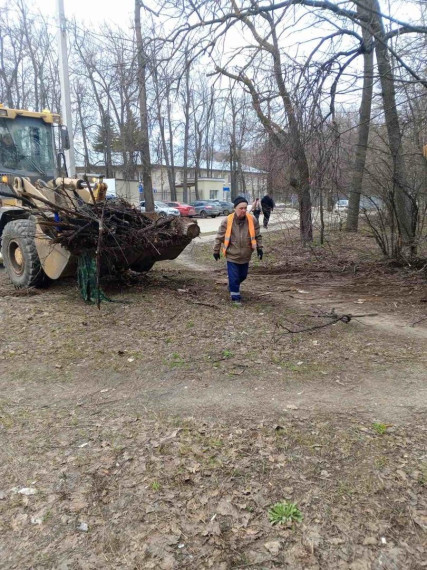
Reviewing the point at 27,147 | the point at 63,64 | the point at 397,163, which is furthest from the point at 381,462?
A: the point at 63,64

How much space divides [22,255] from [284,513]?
6369 millimetres

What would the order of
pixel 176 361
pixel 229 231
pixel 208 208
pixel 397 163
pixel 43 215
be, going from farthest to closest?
pixel 208 208 < pixel 397 163 < pixel 229 231 < pixel 43 215 < pixel 176 361

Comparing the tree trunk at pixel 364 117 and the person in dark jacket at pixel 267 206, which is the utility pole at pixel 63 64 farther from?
the person in dark jacket at pixel 267 206

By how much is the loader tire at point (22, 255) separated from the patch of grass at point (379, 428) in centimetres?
583

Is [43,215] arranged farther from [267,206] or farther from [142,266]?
[267,206]

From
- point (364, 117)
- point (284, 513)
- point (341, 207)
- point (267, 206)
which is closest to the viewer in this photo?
point (284, 513)

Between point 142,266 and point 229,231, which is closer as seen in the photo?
point 229,231

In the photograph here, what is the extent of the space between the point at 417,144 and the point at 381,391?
295 inches

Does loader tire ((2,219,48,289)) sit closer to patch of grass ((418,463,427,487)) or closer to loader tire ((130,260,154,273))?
loader tire ((130,260,154,273))

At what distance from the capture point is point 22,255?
7.38m

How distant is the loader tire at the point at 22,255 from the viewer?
7180mm

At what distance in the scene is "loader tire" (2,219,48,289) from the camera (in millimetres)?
7180

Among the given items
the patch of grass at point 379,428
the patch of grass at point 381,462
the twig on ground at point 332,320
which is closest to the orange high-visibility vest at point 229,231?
the twig on ground at point 332,320

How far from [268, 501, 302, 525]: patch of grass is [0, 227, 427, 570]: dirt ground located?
1.0 inches
